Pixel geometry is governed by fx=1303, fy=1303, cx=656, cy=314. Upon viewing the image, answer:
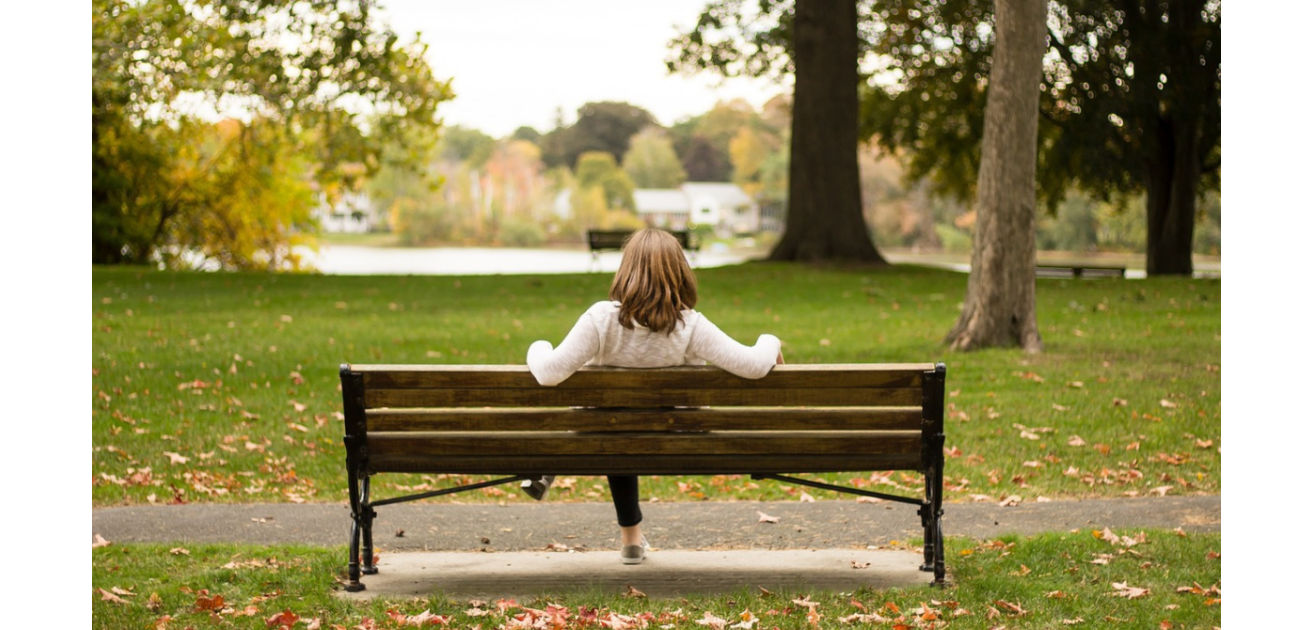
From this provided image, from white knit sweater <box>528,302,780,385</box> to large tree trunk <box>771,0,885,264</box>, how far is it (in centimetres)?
1954

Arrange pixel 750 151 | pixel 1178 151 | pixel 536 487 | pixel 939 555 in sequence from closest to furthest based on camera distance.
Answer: pixel 939 555 → pixel 536 487 → pixel 1178 151 → pixel 750 151

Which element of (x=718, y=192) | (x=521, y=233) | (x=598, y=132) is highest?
(x=598, y=132)

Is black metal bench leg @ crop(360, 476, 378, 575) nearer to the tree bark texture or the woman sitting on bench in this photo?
the woman sitting on bench

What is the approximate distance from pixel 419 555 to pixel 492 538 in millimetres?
689

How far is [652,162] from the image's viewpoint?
81.7 m

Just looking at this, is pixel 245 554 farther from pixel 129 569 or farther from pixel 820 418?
pixel 820 418

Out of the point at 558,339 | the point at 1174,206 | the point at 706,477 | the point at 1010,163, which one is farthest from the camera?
the point at 1174,206

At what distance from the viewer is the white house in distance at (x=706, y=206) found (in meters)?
83.3

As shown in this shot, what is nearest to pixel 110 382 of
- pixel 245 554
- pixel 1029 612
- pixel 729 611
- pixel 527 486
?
pixel 245 554

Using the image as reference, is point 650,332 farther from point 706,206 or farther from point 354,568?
point 706,206

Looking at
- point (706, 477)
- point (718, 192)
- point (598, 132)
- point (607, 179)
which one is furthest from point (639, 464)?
point (718, 192)

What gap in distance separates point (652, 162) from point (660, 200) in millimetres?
3344

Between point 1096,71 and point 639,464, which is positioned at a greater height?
point 1096,71

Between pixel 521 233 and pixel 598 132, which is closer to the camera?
pixel 521 233
